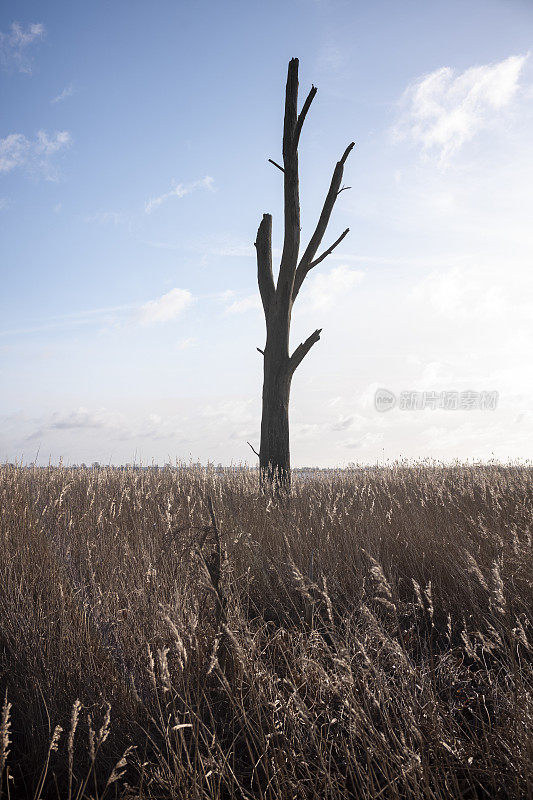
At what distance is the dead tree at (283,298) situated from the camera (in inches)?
316

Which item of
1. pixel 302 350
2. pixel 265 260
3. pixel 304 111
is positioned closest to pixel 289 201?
pixel 265 260

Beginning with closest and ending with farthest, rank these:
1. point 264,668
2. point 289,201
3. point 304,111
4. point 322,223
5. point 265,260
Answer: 1. point 264,668
2. point 304,111
3. point 289,201
4. point 265,260
5. point 322,223

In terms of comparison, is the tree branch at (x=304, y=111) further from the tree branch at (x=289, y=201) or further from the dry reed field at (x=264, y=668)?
the dry reed field at (x=264, y=668)

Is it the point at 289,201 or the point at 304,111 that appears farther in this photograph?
the point at 289,201

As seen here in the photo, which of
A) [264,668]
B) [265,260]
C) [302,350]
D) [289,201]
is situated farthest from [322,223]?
[264,668]

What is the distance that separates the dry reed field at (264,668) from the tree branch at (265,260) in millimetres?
4314

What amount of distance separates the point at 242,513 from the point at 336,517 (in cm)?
99

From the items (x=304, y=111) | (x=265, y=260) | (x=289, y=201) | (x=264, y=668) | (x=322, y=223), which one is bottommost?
(x=264, y=668)

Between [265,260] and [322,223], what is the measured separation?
44.3 inches

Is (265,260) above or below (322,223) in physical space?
below

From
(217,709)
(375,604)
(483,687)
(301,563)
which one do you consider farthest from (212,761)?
(301,563)

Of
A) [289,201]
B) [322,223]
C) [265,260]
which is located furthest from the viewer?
[322,223]

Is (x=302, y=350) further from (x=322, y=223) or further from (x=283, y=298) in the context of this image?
(x=322, y=223)

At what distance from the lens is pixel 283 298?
8195mm
